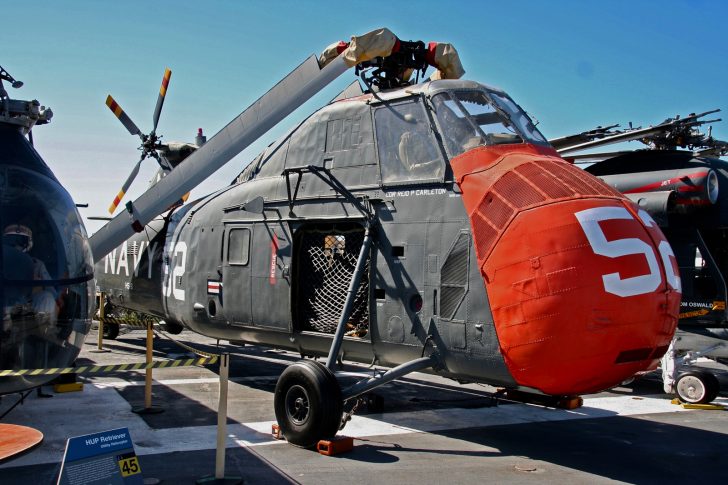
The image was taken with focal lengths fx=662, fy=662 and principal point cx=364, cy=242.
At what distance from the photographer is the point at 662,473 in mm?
6785

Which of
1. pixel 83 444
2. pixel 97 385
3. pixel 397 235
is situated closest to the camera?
pixel 83 444

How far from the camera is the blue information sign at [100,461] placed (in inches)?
169

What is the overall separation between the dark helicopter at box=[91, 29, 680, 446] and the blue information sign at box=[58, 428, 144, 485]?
104 inches

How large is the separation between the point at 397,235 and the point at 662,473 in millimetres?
3691

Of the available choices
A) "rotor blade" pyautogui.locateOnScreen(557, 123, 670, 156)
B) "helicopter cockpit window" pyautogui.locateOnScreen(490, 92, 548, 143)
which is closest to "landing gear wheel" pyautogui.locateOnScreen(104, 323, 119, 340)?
"rotor blade" pyautogui.locateOnScreen(557, 123, 670, 156)

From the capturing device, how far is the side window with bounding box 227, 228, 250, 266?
9461 mm

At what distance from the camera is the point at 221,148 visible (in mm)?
11344

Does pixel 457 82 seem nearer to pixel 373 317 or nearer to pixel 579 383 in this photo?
pixel 373 317

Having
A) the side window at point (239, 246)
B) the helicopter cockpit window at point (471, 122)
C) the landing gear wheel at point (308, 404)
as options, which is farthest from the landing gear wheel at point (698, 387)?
the side window at point (239, 246)

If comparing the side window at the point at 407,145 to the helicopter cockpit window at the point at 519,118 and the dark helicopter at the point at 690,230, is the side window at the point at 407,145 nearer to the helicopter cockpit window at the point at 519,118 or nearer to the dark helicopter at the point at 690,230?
the helicopter cockpit window at the point at 519,118

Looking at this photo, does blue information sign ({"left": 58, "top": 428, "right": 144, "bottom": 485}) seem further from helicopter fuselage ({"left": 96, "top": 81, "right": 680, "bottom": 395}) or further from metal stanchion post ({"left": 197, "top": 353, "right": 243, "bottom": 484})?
helicopter fuselage ({"left": 96, "top": 81, "right": 680, "bottom": 395})

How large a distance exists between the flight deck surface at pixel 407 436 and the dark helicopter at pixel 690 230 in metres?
0.87

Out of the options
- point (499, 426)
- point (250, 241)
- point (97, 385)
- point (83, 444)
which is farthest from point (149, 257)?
point (83, 444)

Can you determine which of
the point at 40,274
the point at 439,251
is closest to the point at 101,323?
the point at 40,274
